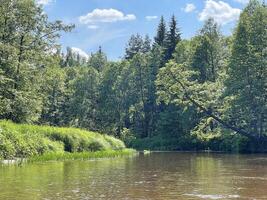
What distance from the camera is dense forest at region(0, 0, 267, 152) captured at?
47.4 metres

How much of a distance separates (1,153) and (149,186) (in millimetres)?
11291

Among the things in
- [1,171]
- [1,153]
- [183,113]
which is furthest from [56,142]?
[183,113]

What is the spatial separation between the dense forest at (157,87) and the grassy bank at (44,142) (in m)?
7.02

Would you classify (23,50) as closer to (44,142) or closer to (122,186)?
(44,142)

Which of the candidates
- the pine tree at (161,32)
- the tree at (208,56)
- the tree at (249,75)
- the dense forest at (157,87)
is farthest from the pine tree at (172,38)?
the tree at (249,75)

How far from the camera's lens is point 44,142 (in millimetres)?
29969

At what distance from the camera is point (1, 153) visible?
2472 centimetres

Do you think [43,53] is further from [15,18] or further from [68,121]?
[68,121]

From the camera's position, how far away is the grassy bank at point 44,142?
85.7 feet

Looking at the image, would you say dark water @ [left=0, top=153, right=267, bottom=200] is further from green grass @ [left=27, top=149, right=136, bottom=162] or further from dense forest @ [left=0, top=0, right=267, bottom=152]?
dense forest @ [left=0, top=0, right=267, bottom=152]

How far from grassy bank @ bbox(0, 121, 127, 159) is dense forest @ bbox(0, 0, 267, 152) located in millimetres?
7017

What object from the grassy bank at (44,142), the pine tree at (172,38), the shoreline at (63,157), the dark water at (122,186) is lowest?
the dark water at (122,186)

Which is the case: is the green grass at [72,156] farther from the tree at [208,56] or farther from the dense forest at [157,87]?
the tree at [208,56]

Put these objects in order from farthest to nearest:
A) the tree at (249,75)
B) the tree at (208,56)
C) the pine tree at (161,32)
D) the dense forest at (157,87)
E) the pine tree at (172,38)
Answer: the pine tree at (161,32), the pine tree at (172,38), the tree at (208,56), the tree at (249,75), the dense forest at (157,87)
